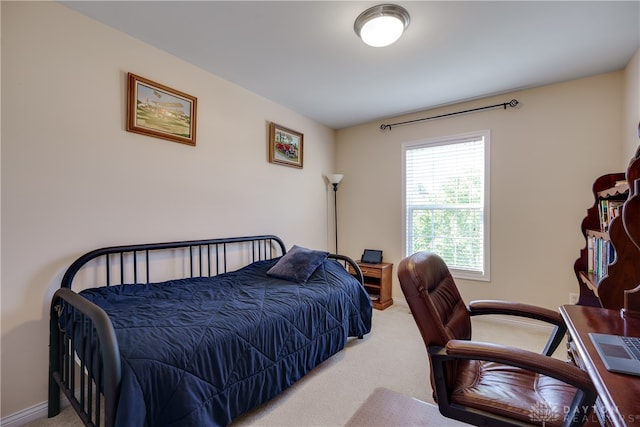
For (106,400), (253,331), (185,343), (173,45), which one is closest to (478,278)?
(253,331)

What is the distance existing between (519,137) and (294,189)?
2432 millimetres

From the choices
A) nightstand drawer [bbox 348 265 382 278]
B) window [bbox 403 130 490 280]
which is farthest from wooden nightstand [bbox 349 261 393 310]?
window [bbox 403 130 490 280]

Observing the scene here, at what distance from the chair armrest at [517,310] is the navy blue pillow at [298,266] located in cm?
136

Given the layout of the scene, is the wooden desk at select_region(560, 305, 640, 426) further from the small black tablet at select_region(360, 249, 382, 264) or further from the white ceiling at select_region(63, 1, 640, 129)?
the small black tablet at select_region(360, 249, 382, 264)

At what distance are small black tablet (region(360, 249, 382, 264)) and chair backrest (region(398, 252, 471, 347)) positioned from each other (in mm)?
2175

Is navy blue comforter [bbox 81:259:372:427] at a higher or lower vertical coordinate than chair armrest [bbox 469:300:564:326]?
lower

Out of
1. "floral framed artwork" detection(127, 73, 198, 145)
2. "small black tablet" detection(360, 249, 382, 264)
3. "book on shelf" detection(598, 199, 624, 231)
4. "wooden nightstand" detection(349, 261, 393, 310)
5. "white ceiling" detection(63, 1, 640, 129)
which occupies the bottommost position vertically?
"wooden nightstand" detection(349, 261, 393, 310)

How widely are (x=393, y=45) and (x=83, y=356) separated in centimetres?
263

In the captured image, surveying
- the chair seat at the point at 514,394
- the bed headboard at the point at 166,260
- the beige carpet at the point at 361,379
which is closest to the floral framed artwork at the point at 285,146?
the bed headboard at the point at 166,260

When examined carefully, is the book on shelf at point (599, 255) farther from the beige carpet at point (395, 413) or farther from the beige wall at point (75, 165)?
the beige wall at point (75, 165)

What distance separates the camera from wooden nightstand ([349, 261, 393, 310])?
11.5 ft

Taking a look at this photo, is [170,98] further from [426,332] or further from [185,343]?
[426,332]

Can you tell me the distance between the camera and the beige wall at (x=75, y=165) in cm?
160

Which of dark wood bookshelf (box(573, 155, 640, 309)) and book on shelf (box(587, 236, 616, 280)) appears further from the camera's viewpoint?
book on shelf (box(587, 236, 616, 280))
